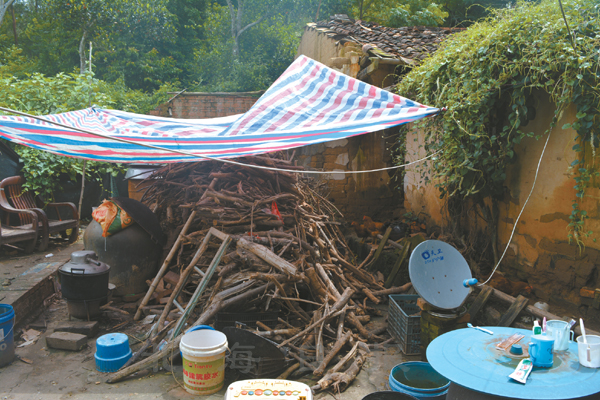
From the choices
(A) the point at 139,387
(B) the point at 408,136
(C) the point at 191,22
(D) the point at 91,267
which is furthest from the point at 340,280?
(C) the point at 191,22

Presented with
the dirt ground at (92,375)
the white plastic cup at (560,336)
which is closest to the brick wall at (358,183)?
the dirt ground at (92,375)

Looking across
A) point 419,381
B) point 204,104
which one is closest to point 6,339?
point 419,381

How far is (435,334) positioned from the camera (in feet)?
12.8

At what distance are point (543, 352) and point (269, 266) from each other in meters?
2.91

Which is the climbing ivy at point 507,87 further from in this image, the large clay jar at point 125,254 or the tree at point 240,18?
the tree at point 240,18

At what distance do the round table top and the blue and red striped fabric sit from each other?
2128mm

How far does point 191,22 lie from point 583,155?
75.7 feet

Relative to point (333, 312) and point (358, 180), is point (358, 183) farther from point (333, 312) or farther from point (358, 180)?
point (333, 312)

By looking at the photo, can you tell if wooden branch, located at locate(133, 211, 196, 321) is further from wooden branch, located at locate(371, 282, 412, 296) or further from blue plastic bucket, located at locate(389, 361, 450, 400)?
blue plastic bucket, located at locate(389, 361, 450, 400)

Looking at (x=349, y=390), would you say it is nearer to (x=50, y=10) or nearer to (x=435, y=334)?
(x=435, y=334)

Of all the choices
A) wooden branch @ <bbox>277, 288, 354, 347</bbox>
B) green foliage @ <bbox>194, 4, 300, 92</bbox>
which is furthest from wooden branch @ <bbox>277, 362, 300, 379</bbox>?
green foliage @ <bbox>194, 4, 300, 92</bbox>

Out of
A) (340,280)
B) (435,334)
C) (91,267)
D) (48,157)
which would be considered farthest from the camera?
(48,157)

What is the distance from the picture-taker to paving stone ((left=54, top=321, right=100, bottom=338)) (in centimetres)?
468

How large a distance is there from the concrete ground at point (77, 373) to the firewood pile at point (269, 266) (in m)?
0.14
